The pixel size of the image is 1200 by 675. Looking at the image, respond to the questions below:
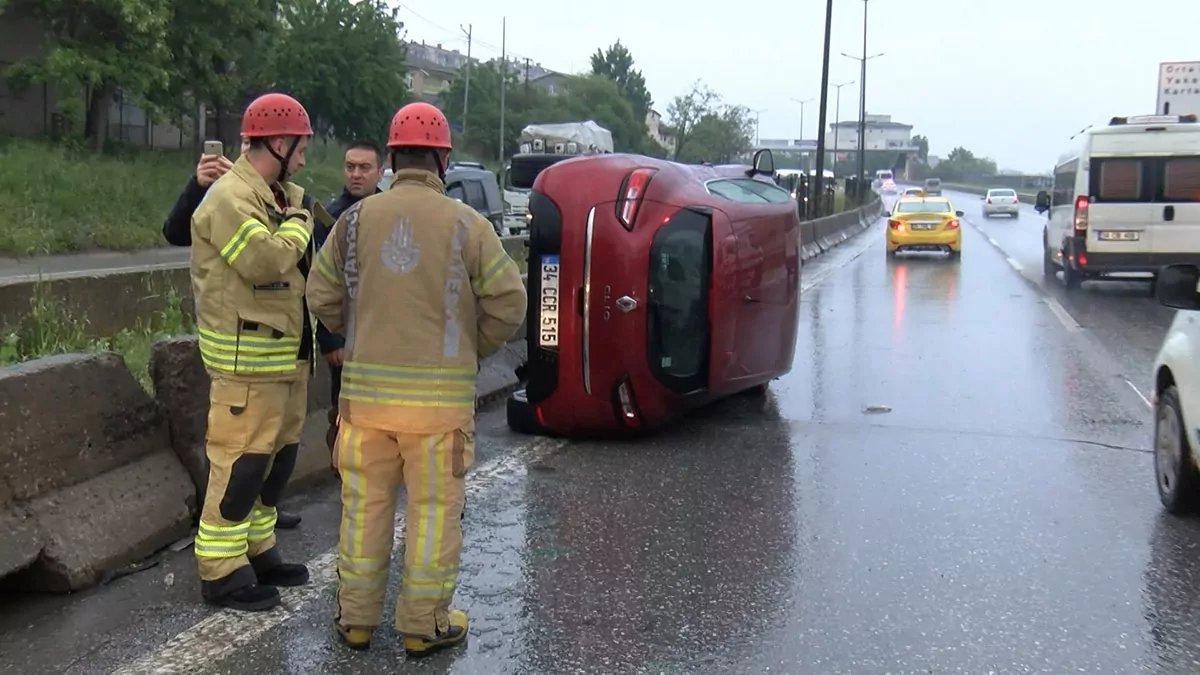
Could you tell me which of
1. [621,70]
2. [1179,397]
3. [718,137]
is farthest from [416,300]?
[621,70]

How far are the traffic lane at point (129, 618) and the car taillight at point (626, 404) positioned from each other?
2133mm

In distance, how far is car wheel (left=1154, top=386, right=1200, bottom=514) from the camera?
535 cm

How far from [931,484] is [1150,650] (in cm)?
217

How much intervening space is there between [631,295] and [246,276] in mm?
2793

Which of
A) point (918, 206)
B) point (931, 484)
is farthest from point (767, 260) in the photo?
point (918, 206)

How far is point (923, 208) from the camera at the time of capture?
24125mm

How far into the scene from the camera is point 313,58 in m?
37.6

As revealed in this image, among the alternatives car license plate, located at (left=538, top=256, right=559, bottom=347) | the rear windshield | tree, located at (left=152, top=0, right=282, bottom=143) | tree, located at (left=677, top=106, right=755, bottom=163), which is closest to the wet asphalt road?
car license plate, located at (left=538, top=256, right=559, bottom=347)

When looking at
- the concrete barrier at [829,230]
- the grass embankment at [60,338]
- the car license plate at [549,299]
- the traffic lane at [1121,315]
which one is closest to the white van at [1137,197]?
the traffic lane at [1121,315]

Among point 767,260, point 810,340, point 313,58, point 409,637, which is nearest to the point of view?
point 409,637

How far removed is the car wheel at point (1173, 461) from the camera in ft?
17.5

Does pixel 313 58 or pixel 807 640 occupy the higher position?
pixel 313 58

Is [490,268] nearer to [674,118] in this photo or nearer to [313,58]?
[313,58]

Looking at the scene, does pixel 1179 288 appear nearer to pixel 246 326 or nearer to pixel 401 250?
pixel 401 250
